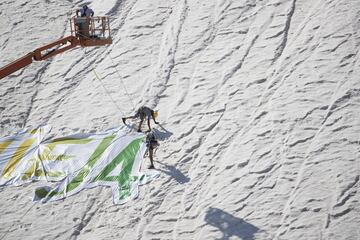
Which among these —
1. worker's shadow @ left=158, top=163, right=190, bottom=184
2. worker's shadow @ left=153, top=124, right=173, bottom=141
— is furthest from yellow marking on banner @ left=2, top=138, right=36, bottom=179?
worker's shadow @ left=158, top=163, right=190, bottom=184

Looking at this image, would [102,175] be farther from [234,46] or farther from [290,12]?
[290,12]

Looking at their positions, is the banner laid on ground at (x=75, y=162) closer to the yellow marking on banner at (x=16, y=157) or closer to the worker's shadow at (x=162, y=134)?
the yellow marking on banner at (x=16, y=157)

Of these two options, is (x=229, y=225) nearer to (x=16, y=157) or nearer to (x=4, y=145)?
(x=16, y=157)

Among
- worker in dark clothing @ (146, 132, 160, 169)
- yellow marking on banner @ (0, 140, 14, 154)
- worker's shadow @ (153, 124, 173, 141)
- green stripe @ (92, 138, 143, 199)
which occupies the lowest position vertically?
yellow marking on banner @ (0, 140, 14, 154)

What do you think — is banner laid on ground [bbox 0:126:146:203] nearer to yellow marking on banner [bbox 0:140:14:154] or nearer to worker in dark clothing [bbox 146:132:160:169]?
yellow marking on banner [bbox 0:140:14:154]

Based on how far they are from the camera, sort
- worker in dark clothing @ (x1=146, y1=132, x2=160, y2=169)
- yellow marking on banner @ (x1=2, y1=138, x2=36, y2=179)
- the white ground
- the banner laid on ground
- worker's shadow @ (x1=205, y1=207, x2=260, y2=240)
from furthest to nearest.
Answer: yellow marking on banner @ (x1=2, y1=138, x2=36, y2=179), the banner laid on ground, worker in dark clothing @ (x1=146, y1=132, x2=160, y2=169), the white ground, worker's shadow @ (x1=205, y1=207, x2=260, y2=240)

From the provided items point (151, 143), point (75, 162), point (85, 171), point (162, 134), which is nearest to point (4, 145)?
point (75, 162)

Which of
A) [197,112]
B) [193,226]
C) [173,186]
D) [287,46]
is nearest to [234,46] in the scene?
[287,46]
